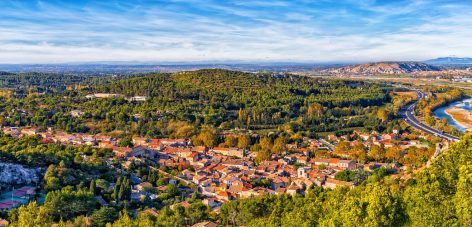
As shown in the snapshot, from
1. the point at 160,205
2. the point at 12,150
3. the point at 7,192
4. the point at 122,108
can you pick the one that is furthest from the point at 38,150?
the point at 122,108

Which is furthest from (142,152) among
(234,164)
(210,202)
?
(210,202)

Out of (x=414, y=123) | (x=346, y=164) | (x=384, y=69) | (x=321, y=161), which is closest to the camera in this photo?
(x=346, y=164)

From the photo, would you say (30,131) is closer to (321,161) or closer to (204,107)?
(204,107)

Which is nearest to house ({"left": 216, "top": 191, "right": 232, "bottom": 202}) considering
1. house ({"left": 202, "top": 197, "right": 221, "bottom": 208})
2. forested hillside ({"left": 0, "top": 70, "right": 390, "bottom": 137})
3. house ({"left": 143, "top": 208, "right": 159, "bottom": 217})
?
house ({"left": 202, "top": 197, "right": 221, "bottom": 208})

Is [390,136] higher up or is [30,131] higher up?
[30,131]

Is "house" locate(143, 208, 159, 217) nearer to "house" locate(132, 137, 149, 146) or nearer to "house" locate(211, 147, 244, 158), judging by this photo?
"house" locate(211, 147, 244, 158)

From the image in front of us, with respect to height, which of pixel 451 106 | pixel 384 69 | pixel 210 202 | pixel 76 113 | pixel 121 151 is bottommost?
pixel 210 202
